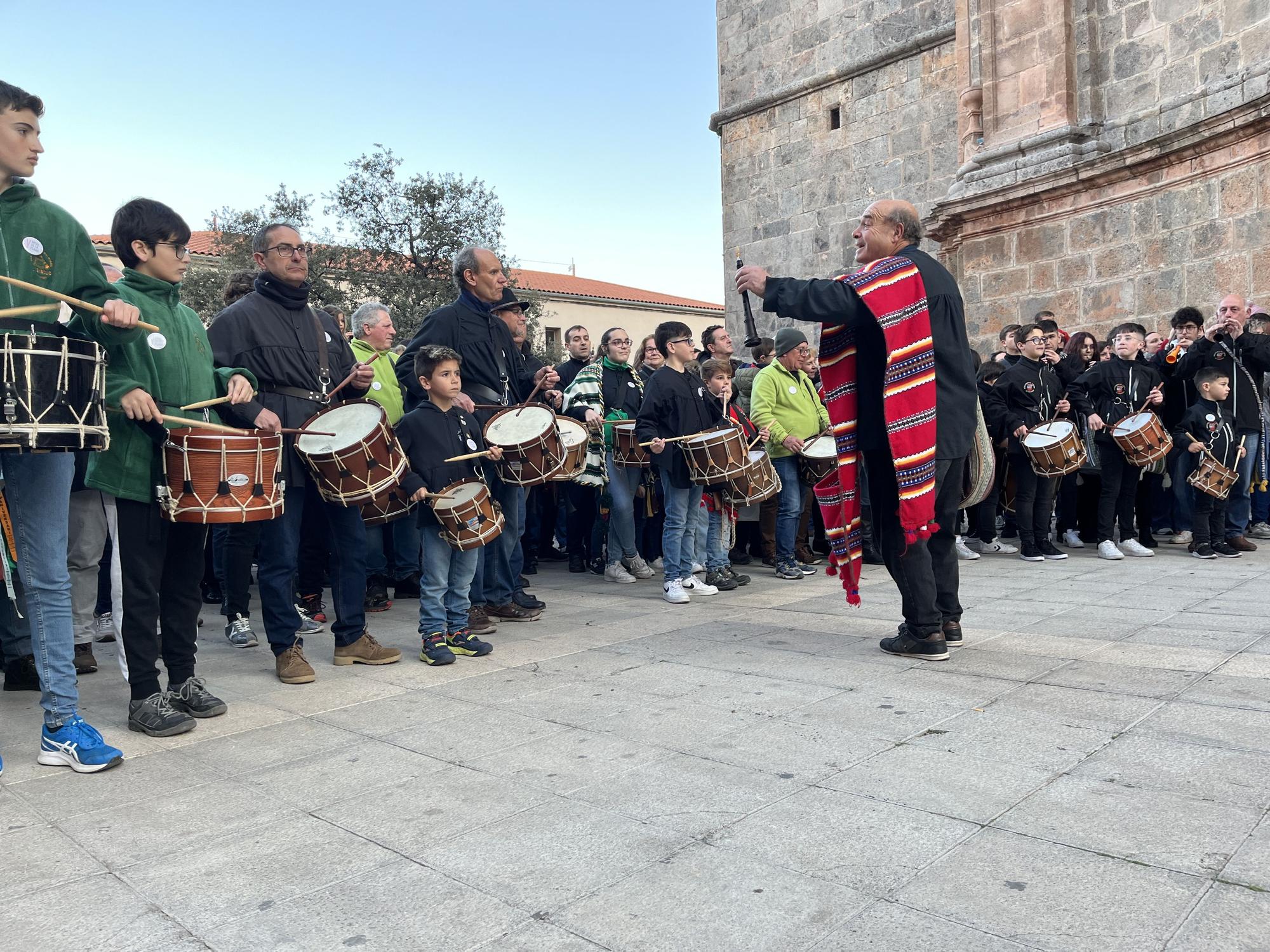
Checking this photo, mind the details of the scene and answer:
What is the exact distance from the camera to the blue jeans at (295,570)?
466 cm

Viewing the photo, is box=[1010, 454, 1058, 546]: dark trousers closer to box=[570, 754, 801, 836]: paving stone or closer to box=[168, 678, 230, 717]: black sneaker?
box=[570, 754, 801, 836]: paving stone

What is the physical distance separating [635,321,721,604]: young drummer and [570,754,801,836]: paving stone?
361cm

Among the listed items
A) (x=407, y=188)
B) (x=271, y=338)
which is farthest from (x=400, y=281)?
(x=271, y=338)

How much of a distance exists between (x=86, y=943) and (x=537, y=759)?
1419 mm

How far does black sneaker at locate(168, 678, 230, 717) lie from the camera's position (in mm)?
3990

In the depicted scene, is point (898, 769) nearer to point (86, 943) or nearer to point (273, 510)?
point (86, 943)

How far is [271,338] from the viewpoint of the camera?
4820 millimetres

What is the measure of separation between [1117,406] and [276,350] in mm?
6917

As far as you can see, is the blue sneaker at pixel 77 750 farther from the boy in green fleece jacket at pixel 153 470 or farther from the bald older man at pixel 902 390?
the bald older man at pixel 902 390

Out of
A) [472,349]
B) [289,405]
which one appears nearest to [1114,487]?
[472,349]

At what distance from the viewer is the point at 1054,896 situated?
2172mm

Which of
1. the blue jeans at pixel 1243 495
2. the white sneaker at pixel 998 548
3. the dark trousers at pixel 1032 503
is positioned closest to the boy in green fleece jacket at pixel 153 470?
the dark trousers at pixel 1032 503

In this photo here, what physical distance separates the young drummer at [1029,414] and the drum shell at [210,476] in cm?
635

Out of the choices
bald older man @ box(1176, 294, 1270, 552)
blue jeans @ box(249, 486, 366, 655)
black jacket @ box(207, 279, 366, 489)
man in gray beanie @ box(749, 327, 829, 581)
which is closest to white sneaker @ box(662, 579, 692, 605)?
man in gray beanie @ box(749, 327, 829, 581)
